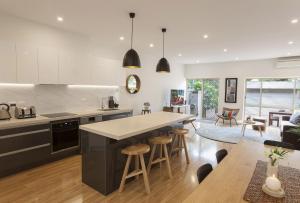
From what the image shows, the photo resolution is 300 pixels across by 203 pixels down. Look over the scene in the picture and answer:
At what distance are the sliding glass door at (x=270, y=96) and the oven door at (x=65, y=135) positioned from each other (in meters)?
7.29

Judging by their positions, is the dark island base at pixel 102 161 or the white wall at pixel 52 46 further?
the white wall at pixel 52 46

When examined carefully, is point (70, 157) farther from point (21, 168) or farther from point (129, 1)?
point (129, 1)

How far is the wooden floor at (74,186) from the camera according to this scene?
250 cm

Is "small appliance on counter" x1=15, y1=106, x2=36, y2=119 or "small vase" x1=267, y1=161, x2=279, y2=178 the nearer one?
"small vase" x1=267, y1=161, x2=279, y2=178

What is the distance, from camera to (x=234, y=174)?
170 cm

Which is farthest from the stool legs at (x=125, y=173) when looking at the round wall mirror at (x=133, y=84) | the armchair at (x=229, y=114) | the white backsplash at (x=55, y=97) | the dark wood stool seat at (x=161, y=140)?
the armchair at (x=229, y=114)

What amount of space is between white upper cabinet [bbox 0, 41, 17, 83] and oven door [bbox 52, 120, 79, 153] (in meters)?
1.11

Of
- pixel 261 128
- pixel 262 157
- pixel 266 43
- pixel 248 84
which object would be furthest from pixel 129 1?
pixel 248 84

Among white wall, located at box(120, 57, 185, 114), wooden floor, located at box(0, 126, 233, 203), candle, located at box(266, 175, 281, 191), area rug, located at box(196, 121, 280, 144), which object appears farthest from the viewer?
white wall, located at box(120, 57, 185, 114)

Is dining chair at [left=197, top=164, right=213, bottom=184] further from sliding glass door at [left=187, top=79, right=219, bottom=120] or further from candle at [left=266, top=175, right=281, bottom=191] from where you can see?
sliding glass door at [left=187, top=79, right=219, bottom=120]

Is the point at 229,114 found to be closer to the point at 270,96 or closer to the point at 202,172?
the point at 270,96

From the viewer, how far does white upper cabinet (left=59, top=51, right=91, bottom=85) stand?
3.88 meters

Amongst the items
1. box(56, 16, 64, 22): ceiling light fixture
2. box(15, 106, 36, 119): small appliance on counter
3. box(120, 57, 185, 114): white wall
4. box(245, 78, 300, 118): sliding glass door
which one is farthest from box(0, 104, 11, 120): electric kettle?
box(245, 78, 300, 118): sliding glass door

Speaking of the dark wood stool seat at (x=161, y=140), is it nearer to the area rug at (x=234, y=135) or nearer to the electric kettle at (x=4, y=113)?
the electric kettle at (x=4, y=113)
